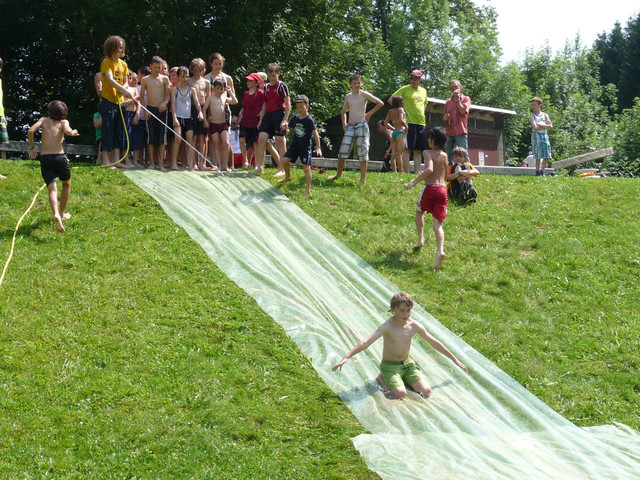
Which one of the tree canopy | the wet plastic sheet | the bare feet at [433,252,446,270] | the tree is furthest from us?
the tree

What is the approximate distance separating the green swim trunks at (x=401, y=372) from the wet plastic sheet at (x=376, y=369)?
182 millimetres

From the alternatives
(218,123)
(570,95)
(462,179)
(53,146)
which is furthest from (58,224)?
(570,95)

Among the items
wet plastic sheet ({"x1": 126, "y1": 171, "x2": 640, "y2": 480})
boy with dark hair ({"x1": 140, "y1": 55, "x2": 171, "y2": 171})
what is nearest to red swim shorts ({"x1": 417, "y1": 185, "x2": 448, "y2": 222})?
wet plastic sheet ({"x1": 126, "y1": 171, "x2": 640, "y2": 480})

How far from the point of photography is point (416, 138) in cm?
1501

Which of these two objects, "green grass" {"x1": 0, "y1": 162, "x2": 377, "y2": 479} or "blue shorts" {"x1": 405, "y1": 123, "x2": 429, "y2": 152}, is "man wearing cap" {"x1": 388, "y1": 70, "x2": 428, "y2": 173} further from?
"green grass" {"x1": 0, "y1": 162, "x2": 377, "y2": 479}

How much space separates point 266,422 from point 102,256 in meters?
3.93

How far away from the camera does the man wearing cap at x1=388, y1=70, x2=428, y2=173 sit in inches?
580

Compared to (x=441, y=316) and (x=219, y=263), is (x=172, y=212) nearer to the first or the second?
(x=219, y=263)

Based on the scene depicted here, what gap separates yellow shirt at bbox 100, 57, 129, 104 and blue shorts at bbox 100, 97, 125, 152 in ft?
0.37

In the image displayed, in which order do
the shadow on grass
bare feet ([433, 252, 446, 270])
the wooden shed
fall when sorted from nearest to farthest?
the shadow on grass → bare feet ([433, 252, 446, 270]) → the wooden shed

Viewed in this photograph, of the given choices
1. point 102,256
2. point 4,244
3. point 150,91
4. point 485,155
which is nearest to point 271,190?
point 150,91

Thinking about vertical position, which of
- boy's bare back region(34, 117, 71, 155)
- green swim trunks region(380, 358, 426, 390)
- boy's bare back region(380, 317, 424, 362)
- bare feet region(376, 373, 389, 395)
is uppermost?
boy's bare back region(34, 117, 71, 155)

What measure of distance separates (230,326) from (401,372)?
6.63ft

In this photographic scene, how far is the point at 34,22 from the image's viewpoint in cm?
2053
